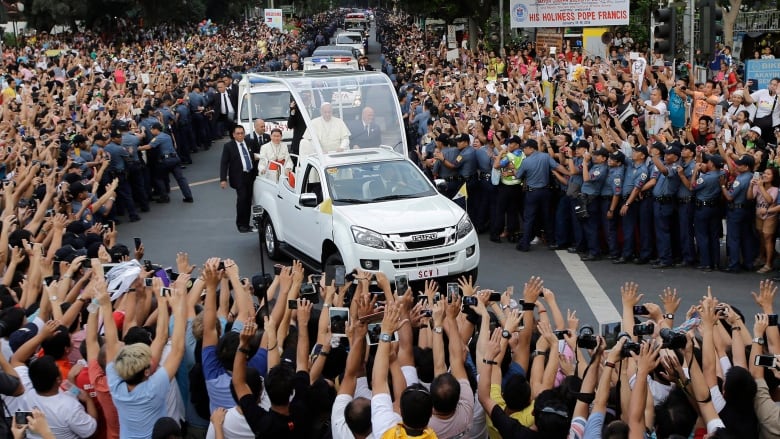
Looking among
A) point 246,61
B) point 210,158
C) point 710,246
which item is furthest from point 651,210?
point 246,61

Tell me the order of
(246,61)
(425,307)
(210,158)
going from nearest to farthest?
(425,307) → (210,158) → (246,61)

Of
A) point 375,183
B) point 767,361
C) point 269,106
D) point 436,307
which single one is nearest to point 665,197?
point 375,183

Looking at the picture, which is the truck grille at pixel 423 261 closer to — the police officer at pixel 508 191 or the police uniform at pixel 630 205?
the police uniform at pixel 630 205

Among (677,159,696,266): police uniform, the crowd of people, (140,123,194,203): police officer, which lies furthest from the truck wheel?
(677,159,696,266): police uniform

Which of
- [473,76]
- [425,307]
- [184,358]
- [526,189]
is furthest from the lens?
[473,76]

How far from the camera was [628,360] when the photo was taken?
6.68 m

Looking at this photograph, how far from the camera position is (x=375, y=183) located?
13.3 m

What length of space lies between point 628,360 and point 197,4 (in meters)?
64.7

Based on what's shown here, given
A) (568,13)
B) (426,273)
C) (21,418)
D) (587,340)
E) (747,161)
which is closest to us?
(21,418)

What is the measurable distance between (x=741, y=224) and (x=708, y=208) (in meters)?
0.47

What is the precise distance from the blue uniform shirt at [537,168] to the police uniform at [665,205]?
1678 millimetres

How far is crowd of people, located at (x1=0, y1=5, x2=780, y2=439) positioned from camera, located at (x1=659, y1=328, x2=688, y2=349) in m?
0.01

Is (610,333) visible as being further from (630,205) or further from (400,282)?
(630,205)

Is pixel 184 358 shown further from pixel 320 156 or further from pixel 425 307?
pixel 320 156
